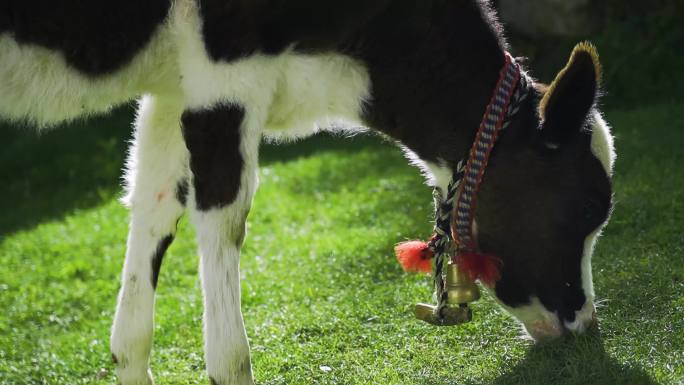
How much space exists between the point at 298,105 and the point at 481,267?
93cm

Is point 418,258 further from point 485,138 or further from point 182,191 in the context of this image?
point 182,191

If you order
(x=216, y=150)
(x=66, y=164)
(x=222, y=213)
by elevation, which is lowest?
(x=66, y=164)

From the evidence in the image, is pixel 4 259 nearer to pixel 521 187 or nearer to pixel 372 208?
pixel 372 208

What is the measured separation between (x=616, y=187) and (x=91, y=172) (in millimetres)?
4631

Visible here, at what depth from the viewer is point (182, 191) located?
412 cm

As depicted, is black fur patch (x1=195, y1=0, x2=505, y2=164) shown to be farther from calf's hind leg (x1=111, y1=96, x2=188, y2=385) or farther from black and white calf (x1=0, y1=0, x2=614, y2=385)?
calf's hind leg (x1=111, y1=96, x2=188, y2=385)

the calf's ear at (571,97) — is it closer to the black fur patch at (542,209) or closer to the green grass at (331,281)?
the black fur patch at (542,209)

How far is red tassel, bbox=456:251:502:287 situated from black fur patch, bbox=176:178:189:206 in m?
1.19

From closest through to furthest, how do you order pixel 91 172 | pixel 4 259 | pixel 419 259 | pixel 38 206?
1. pixel 419 259
2. pixel 4 259
3. pixel 38 206
4. pixel 91 172

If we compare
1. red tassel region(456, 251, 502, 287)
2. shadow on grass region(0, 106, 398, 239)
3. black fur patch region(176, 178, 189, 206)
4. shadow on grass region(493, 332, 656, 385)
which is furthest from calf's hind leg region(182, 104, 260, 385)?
shadow on grass region(0, 106, 398, 239)

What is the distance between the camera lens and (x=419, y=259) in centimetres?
401

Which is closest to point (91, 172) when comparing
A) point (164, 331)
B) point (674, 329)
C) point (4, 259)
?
point (4, 259)

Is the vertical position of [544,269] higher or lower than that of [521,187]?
lower

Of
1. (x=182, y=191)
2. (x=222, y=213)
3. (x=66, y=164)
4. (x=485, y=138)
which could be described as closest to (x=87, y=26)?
(x=222, y=213)
